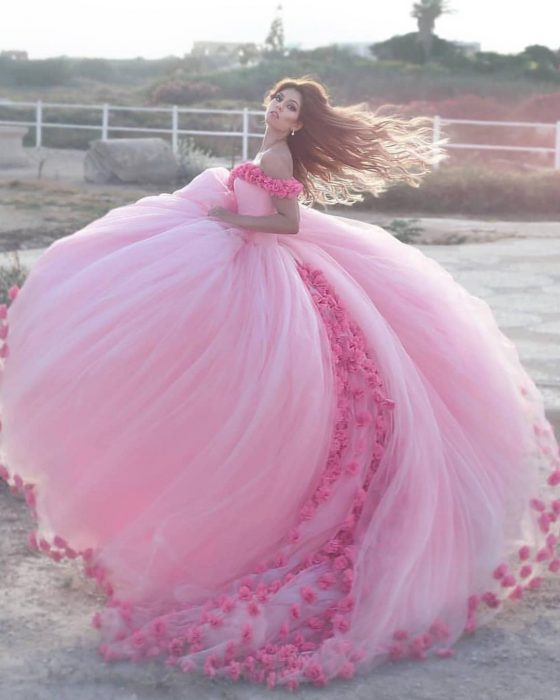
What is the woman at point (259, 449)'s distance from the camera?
3.74 m

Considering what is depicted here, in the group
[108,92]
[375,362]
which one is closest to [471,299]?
[375,362]

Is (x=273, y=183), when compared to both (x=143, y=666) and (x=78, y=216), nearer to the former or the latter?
(x=143, y=666)

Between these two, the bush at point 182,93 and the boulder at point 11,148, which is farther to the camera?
the bush at point 182,93

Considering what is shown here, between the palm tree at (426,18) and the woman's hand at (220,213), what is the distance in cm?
4493

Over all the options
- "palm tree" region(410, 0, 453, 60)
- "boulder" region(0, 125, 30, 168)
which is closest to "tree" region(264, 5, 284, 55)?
"palm tree" region(410, 0, 453, 60)

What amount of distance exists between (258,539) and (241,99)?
133ft

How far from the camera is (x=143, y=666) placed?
363 centimetres

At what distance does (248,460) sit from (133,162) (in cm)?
1585

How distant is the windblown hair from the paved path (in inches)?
56.0

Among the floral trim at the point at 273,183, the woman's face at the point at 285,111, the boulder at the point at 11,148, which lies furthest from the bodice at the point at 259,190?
the boulder at the point at 11,148

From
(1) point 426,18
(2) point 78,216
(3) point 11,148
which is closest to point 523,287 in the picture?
(2) point 78,216

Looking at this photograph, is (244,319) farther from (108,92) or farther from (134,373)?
(108,92)

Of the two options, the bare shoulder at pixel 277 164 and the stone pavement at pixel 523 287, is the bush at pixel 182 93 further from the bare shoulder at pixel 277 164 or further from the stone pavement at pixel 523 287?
the bare shoulder at pixel 277 164

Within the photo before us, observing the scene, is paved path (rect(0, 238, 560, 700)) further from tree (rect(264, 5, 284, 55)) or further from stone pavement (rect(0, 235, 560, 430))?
tree (rect(264, 5, 284, 55))
